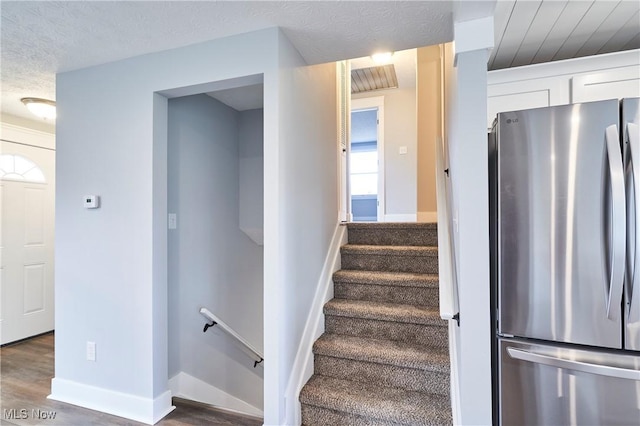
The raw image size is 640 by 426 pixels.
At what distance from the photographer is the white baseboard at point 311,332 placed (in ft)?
6.11

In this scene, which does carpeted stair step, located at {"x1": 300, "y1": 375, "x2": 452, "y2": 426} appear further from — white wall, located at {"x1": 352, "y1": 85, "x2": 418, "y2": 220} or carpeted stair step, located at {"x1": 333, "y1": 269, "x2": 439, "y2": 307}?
white wall, located at {"x1": 352, "y1": 85, "x2": 418, "y2": 220}

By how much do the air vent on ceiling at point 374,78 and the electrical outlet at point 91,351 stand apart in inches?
165

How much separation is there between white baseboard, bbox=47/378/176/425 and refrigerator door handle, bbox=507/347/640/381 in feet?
6.98

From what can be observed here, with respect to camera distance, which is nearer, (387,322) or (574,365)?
(574,365)

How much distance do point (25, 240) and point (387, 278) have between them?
391cm

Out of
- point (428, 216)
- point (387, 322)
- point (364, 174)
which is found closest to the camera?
point (387, 322)

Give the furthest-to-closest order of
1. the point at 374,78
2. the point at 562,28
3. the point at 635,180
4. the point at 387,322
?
1. the point at 374,78
2. the point at 387,322
3. the point at 562,28
4. the point at 635,180

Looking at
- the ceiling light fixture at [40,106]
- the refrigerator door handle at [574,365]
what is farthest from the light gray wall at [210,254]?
the refrigerator door handle at [574,365]

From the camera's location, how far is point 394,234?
2867mm

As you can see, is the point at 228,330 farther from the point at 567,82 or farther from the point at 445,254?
the point at 567,82

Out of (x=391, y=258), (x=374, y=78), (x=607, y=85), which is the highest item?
(x=374, y=78)

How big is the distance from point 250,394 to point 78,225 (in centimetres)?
222

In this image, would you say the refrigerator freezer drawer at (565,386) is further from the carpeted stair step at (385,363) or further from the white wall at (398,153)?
the white wall at (398,153)

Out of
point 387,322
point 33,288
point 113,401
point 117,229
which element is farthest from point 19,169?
point 387,322
